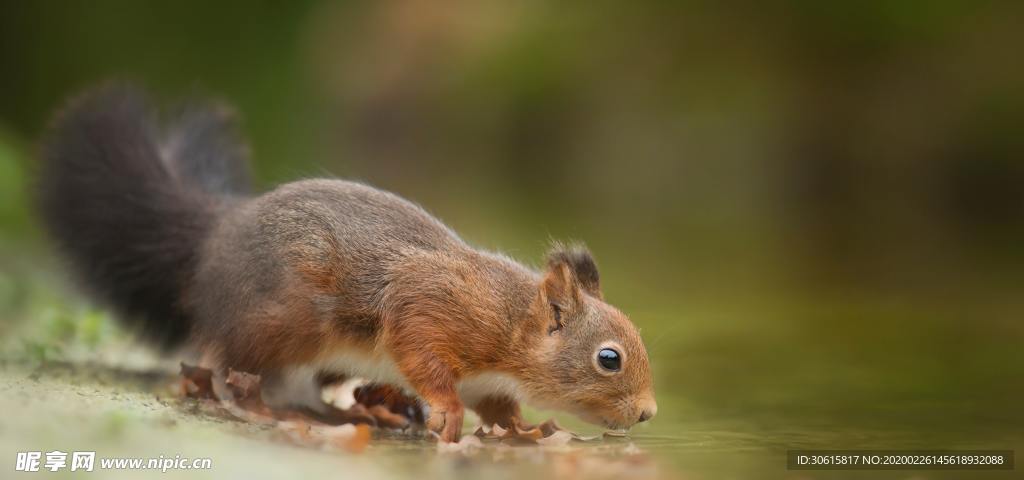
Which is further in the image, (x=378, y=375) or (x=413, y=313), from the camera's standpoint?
(x=378, y=375)

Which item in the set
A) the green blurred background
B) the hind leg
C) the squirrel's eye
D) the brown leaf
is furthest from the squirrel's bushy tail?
the squirrel's eye

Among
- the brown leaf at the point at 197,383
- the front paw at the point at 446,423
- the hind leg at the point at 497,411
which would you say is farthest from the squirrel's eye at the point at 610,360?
the brown leaf at the point at 197,383

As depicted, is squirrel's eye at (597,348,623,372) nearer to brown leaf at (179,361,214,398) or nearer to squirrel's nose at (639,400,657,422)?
squirrel's nose at (639,400,657,422)

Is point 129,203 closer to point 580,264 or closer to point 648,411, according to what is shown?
point 580,264

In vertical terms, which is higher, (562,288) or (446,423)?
(562,288)

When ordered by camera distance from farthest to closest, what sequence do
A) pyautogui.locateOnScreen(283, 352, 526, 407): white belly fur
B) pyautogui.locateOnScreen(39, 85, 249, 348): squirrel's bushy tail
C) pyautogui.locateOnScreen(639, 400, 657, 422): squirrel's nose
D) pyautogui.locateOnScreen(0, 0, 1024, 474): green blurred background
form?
pyautogui.locateOnScreen(0, 0, 1024, 474): green blurred background, pyautogui.locateOnScreen(39, 85, 249, 348): squirrel's bushy tail, pyautogui.locateOnScreen(283, 352, 526, 407): white belly fur, pyautogui.locateOnScreen(639, 400, 657, 422): squirrel's nose

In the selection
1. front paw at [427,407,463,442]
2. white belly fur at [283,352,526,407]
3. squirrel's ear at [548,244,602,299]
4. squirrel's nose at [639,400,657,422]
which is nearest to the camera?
front paw at [427,407,463,442]

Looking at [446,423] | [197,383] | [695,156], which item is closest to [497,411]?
[446,423]
